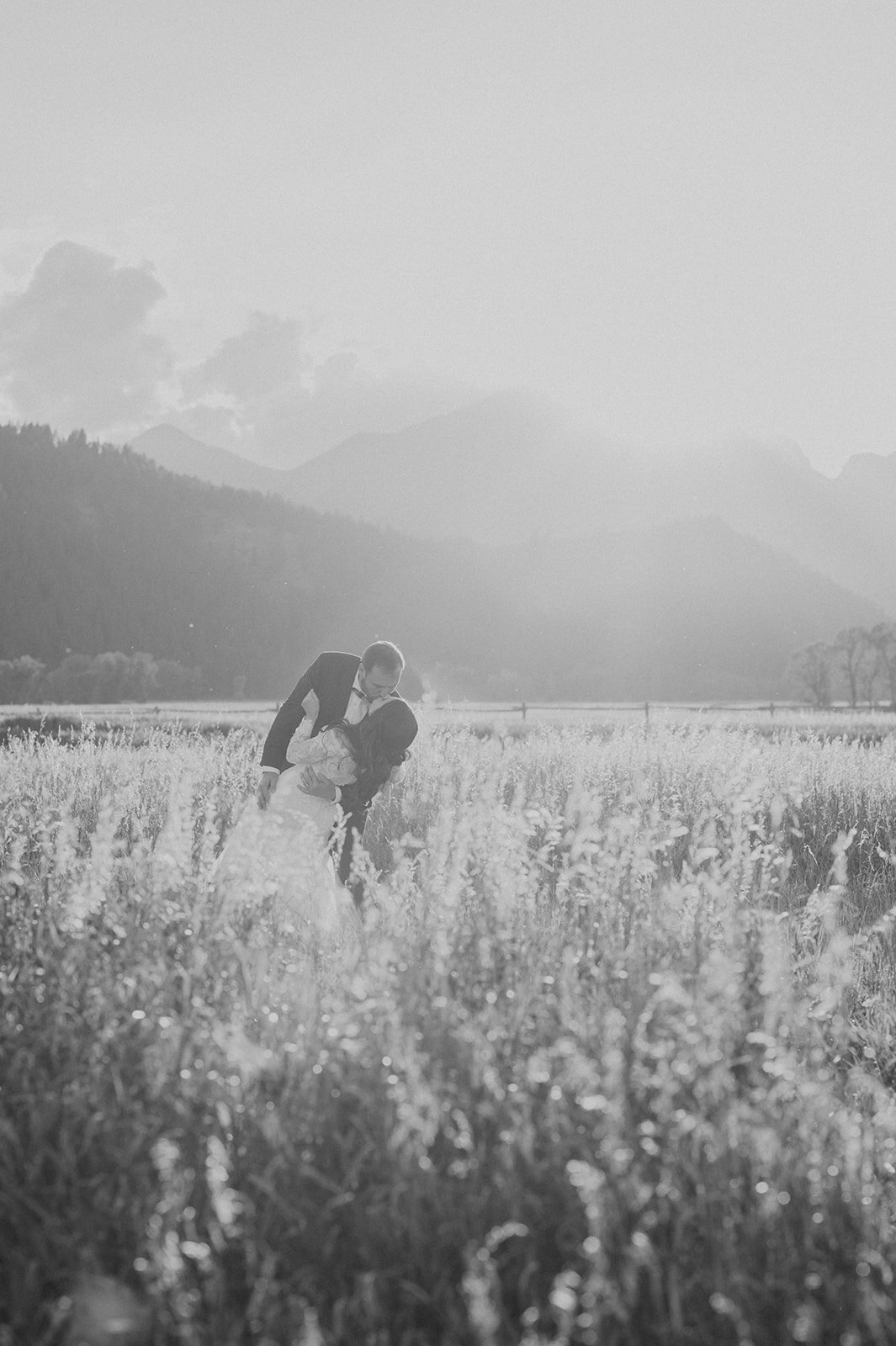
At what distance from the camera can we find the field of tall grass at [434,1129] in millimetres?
2045

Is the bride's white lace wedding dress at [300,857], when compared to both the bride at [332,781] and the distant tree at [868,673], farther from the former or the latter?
the distant tree at [868,673]

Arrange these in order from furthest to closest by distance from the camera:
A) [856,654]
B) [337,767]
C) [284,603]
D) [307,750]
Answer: [284,603], [856,654], [307,750], [337,767]

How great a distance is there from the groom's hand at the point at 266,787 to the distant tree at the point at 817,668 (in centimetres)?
8734

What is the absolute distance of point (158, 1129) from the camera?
2521 mm

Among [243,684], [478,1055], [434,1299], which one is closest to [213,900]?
[478,1055]

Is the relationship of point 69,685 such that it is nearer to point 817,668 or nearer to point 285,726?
point 817,668

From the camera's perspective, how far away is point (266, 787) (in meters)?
5.99

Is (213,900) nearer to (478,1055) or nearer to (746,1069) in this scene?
(478,1055)

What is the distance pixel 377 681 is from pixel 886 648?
104011mm

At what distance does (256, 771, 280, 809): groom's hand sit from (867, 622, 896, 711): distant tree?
101m

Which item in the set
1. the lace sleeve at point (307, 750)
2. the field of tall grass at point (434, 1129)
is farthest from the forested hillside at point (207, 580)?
the field of tall grass at point (434, 1129)

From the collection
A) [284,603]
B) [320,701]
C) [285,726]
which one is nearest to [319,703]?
[320,701]

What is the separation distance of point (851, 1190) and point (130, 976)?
2274 mm

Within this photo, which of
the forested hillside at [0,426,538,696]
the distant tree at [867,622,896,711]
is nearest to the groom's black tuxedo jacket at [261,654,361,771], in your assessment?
the distant tree at [867,622,896,711]
